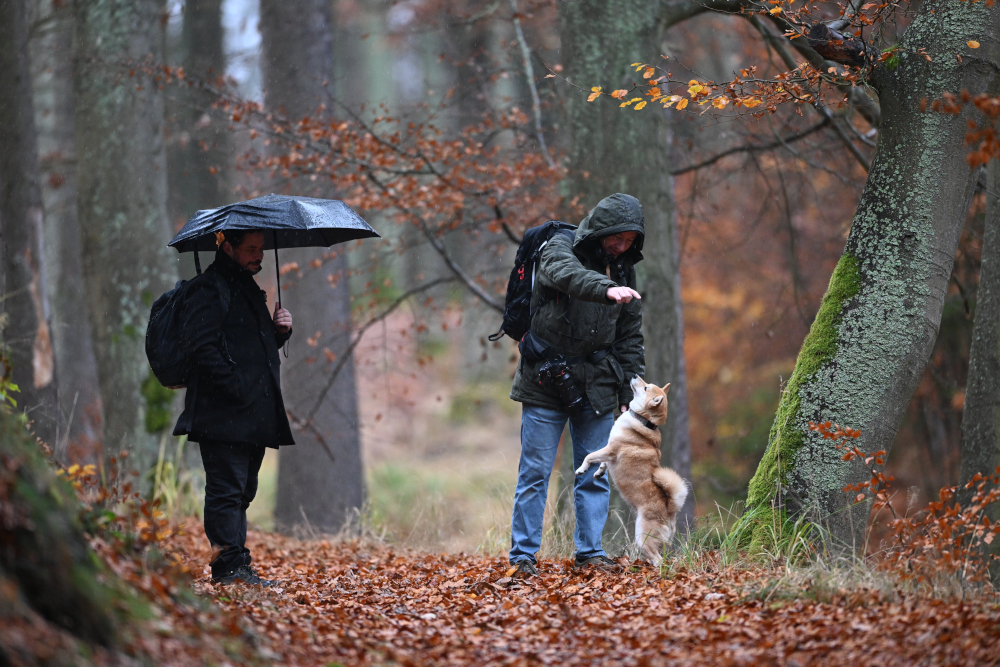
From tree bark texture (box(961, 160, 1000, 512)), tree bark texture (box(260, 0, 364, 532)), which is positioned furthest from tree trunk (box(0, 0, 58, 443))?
tree bark texture (box(961, 160, 1000, 512))

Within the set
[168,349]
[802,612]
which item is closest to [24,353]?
[168,349]

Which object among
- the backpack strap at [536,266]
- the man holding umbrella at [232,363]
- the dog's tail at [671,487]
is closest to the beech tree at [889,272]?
the dog's tail at [671,487]

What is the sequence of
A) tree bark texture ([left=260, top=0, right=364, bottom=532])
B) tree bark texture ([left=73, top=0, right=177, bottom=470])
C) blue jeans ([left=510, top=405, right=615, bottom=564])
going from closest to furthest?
blue jeans ([left=510, top=405, right=615, bottom=564])
tree bark texture ([left=73, top=0, right=177, bottom=470])
tree bark texture ([left=260, top=0, right=364, bottom=532])

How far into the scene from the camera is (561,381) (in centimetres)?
535

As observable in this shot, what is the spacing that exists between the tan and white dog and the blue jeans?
0.15m

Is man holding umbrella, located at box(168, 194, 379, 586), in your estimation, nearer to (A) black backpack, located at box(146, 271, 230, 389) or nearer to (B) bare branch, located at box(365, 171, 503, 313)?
(A) black backpack, located at box(146, 271, 230, 389)

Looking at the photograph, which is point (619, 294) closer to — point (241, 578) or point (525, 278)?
point (525, 278)

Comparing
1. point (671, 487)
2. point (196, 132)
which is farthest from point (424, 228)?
point (196, 132)

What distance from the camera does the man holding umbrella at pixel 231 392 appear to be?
519 cm

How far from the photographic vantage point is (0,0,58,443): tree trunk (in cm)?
868

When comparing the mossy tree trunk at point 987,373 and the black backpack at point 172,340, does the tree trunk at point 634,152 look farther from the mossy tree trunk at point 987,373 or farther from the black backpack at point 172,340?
the black backpack at point 172,340

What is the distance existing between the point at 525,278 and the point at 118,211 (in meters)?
6.20

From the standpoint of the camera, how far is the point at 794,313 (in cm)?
1355

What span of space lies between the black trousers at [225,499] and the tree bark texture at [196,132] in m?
7.23
